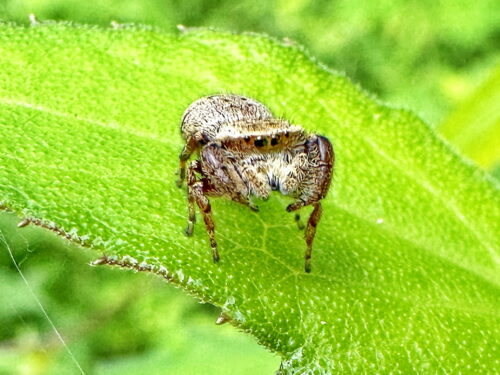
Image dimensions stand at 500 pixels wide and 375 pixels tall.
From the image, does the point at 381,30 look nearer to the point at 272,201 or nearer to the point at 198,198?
the point at 272,201

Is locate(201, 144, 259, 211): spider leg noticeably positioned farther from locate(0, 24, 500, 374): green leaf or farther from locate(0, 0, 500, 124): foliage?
locate(0, 0, 500, 124): foliage

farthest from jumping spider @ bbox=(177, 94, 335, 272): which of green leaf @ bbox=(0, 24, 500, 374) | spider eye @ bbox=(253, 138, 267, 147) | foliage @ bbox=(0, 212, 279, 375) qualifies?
foliage @ bbox=(0, 212, 279, 375)

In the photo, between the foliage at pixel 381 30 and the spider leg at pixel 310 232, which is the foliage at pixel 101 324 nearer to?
the spider leg at pixel 310 232

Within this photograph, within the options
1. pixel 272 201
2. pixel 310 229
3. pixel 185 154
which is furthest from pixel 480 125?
pixel 185 154

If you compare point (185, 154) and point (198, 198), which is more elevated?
point (185, 154)

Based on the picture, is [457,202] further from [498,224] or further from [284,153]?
[284,153]

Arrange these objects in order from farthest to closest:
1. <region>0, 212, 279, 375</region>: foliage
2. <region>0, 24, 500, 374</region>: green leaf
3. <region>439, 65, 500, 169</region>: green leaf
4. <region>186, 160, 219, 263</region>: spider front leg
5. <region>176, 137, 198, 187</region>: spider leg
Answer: <region>0, 212, 279, 375</region>: foliage
<region>439, 65, 500, 169</region>: green leaf
<region>176, 137, 198, 187</region>: spider leg
<region>186, 160, 219, 263</region>: spider front leg
<region>0, 24, 500, 374</region>: green leaf

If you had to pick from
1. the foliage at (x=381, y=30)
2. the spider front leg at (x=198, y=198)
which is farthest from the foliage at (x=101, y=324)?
the foliage at (x=381, y=30)
